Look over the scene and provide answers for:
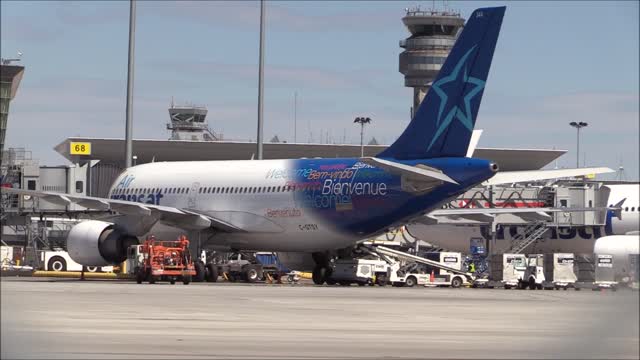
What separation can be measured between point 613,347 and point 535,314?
15.6m

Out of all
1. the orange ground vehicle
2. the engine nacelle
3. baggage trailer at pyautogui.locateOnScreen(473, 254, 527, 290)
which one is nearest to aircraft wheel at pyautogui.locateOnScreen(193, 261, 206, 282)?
the orange ground vehicle

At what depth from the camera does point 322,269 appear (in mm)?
50219

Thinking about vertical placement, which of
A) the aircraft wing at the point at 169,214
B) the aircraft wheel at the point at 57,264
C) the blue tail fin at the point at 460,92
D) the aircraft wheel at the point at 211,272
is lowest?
the aircraft wheel at the point at 57,264

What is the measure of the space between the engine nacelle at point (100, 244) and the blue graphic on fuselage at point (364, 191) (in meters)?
7.62

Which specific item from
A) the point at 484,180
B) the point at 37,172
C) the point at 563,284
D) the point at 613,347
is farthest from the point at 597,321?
the point at 37,172

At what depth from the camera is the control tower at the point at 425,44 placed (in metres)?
165

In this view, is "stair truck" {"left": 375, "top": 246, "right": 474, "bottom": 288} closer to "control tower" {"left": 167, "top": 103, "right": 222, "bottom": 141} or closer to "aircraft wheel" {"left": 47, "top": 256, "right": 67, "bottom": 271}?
"aircraft wheel" {"left": 47, "top": 256, "right": 67, "bottom": 271}

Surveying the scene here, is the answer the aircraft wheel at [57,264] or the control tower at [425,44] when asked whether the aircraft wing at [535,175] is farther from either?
the control tower at [425,44]

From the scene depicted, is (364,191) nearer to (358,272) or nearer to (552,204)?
(358,272)

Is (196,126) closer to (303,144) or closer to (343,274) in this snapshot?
(303,144)

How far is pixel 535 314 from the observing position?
2581 centimetres

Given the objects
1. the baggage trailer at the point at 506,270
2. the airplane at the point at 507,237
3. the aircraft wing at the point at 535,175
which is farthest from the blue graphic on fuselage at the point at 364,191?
the baggage trailer at the point at 506,270

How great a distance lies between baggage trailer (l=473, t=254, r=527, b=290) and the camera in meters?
50.7

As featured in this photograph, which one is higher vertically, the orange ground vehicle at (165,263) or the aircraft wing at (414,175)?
the aircraft wing at (414,175)
